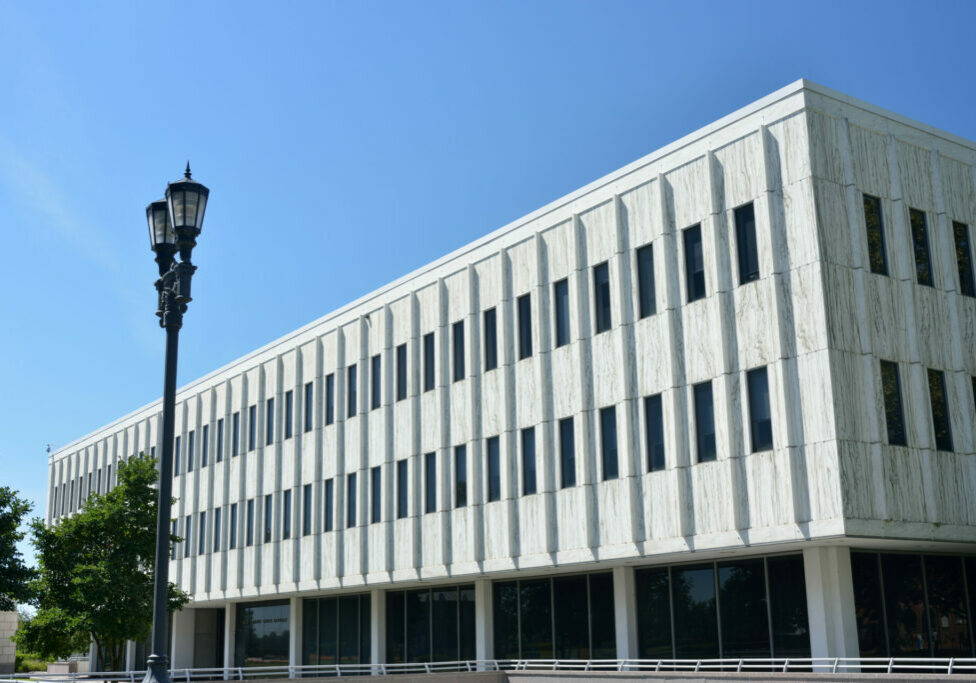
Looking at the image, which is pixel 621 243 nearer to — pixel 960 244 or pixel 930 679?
pixel 960 244

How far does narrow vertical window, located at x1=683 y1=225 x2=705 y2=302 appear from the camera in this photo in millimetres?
26312

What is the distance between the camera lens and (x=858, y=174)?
25078mm

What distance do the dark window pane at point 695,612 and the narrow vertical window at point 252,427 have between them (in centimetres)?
2275

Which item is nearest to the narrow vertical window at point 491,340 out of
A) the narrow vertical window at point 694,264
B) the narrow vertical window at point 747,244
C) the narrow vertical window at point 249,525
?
the narrow vertical window at point 694,264

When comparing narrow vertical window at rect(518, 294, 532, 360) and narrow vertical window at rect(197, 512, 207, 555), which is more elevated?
narrow vertical window at rect(518, 294, 532, 360)

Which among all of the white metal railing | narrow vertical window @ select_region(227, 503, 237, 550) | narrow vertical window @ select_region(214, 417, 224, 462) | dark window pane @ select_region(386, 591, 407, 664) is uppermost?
narrow vertical window @ select_region(214, 417, 224, 462)

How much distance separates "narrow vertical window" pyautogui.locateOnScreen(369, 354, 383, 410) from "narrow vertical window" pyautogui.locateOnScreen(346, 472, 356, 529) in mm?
2751

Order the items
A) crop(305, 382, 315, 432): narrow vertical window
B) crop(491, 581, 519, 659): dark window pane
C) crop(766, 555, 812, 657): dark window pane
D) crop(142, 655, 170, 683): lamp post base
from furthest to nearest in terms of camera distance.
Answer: crop(305, 382, 315, 432): narrow vertical window
crop(491, 581, 519, 659): dark window pane
crop(766, 555, 812, 657): dark window pane
crop(142, 655, 170, 683): lamp post base

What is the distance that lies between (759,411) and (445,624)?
50.1 ft

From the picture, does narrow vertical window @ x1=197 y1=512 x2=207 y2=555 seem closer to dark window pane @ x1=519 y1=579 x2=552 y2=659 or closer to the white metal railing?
the white metal railing

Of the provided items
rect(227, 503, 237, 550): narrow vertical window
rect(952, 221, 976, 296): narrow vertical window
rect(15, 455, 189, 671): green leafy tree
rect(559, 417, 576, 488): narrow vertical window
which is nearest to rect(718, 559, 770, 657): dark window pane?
rect(559, 417, 576, 488): narrow vertical window

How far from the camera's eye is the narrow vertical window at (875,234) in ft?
81.8

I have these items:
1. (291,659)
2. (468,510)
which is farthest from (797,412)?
(291,659)

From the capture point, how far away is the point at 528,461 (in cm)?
3077
